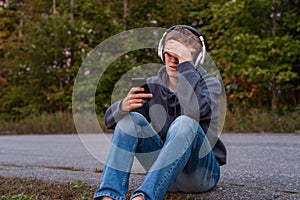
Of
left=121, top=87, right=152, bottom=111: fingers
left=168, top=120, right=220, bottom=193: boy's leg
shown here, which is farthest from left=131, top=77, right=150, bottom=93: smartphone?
left=168, top=120, right=220, bottom=193: boy's leg

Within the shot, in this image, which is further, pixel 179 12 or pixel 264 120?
pixel 179 12

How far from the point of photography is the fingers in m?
2.27

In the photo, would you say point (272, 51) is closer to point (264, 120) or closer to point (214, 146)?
point (264, 120)

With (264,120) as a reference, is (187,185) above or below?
above

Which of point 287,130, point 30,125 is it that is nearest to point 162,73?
point 287,130

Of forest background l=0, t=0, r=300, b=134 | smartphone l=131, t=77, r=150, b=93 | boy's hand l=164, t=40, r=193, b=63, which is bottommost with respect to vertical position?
forest background l=0, t=0, r=300, b=134

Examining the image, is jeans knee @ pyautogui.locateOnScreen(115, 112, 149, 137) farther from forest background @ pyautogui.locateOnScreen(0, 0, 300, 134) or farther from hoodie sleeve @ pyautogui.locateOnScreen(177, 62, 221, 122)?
forest background @ pyautogui.locateOnScreen(0, 0, 300, 134)

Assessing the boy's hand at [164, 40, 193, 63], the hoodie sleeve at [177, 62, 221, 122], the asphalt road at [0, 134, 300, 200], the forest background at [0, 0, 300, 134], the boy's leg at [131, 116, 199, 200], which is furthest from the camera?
the forest background at [0, 0, 300, 134]

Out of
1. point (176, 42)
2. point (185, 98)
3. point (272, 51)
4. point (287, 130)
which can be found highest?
point (176, 42)

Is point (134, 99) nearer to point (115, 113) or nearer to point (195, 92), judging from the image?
point (115, 113)

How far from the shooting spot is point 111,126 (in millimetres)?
2414

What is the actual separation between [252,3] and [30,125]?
5786 millimetres

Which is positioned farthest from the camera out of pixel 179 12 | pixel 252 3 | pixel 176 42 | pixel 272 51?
pixel 179 12

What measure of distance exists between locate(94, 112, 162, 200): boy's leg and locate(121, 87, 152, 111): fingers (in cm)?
6
